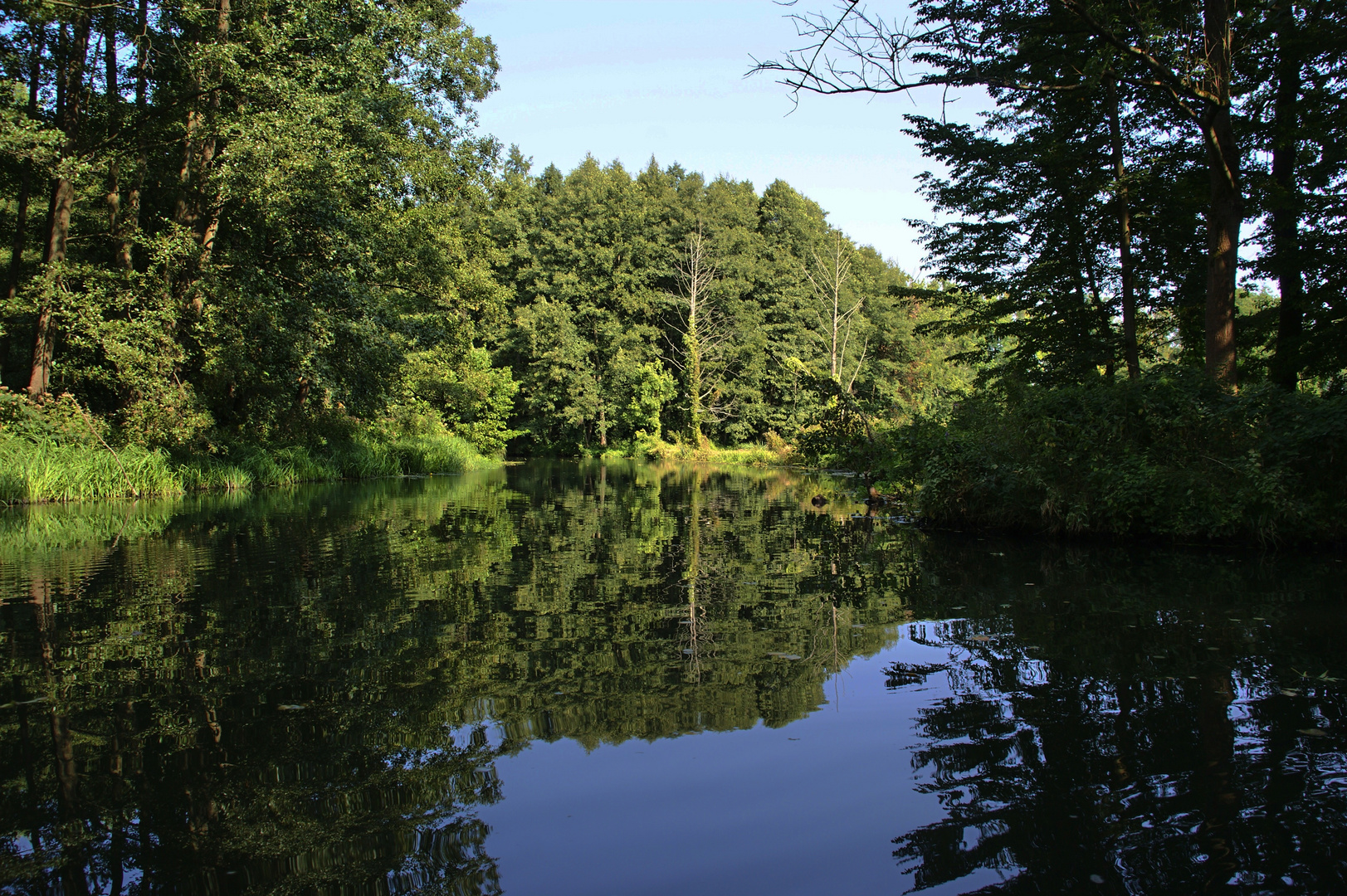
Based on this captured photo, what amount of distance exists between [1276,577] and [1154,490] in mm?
2181

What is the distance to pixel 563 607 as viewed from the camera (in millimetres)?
6309

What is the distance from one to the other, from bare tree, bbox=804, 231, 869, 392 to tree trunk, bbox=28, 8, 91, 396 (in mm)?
35780

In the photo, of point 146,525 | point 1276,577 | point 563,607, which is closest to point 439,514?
point 146,525

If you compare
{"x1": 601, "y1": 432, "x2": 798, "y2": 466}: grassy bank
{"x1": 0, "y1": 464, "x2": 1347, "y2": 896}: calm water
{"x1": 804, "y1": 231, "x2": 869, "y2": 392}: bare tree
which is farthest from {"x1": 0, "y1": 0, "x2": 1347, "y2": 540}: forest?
{"x1": 804, "y1": 231, "x2": 869, "y2": 392}: bare tree

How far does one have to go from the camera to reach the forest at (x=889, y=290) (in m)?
9.86

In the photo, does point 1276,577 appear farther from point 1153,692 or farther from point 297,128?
point 297,128

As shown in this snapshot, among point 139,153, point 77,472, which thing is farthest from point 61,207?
point 77,472

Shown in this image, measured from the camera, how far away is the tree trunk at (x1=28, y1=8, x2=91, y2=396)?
16047mm

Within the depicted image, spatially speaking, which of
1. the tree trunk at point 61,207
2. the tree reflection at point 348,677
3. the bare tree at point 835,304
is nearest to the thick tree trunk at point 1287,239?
the tree reflection at point 348,677

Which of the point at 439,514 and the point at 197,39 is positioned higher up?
the point at 197,39

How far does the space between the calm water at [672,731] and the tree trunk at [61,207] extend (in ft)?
36.5

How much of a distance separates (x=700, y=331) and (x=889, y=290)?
101ft

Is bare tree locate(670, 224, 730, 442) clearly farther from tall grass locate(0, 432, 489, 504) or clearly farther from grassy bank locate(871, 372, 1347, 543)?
grassy bank locate(871, 372, 1347, 543)

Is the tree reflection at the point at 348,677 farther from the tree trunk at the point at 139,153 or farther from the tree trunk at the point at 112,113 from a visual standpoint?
the tree trunk at the point at 112,113
